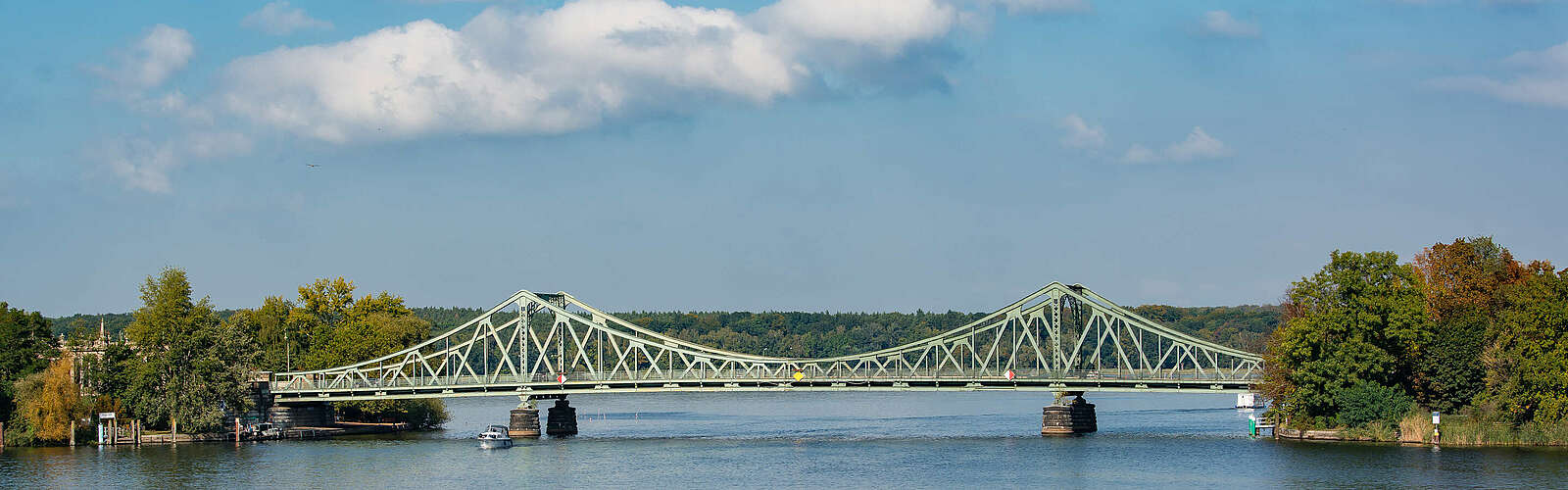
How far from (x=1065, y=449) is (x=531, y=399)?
42.8 meters

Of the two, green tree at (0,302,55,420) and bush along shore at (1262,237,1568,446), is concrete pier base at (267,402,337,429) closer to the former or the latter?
green tree at (0,302,55,420)

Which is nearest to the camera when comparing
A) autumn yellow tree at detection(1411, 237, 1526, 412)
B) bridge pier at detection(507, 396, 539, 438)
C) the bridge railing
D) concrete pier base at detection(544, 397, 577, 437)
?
autumn yellow tree at detection(1411, 237, 1526, 412)

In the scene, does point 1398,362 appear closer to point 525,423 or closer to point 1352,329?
point 1352,329

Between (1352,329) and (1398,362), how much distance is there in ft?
11.5

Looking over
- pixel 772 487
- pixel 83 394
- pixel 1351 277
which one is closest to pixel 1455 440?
pixel 1351 277

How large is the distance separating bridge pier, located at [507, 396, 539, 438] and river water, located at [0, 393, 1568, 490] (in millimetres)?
2363

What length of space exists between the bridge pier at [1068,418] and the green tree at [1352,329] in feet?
58.3

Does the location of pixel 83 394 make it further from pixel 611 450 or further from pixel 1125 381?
pixel 1125 381

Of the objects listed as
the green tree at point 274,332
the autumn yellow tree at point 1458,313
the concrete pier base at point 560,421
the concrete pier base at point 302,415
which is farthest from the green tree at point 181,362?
the autumn yellow tree at point 1458,313

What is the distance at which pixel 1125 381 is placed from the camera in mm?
98000

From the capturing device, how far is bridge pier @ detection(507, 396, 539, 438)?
106250 mm

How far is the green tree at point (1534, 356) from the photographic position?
76125 millimetres

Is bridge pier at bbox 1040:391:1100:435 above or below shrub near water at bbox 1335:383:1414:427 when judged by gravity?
below

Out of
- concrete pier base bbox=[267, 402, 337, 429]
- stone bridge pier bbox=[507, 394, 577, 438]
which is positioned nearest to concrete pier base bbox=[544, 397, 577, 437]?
stone bridge pier bbox=[507, 394, 577, 438]
